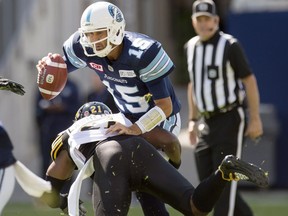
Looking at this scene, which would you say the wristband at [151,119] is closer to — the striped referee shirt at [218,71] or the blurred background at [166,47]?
the striped referee shirt at [218,71]

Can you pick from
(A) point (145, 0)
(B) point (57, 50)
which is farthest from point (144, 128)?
(A) point (145, 0)

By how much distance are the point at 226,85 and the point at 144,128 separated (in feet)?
4.98

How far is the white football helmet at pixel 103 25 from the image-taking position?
6.90 metres

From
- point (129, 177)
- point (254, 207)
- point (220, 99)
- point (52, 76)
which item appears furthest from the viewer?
point (254, 207)

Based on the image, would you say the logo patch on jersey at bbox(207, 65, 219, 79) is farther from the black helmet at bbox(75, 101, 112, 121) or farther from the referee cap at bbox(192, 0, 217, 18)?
the black helmet at bbox(75, 101, 112, 121)

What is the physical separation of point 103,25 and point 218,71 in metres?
1.65

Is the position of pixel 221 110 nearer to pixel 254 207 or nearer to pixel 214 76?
pixel 214 76

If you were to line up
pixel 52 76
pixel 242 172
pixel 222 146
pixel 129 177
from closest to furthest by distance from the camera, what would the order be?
pixel 242 172
pixel 129 177
pixel 52 76
pixel 222 146

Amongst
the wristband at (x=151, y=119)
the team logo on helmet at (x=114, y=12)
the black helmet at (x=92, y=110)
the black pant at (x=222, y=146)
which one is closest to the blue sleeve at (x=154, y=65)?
the wristband at (x=151, y=119)

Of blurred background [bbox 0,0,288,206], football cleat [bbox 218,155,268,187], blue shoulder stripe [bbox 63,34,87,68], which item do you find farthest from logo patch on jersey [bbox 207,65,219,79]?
blurred background [bbox 0,0,288,206]

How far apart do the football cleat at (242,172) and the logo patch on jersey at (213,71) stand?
197 cm

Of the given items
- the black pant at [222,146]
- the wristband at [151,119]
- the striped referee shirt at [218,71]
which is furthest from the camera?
the striped referee shirt at [218,71]

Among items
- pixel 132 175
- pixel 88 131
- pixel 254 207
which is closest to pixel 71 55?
pixel 88 131

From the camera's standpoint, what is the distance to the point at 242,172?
6.39 metres
